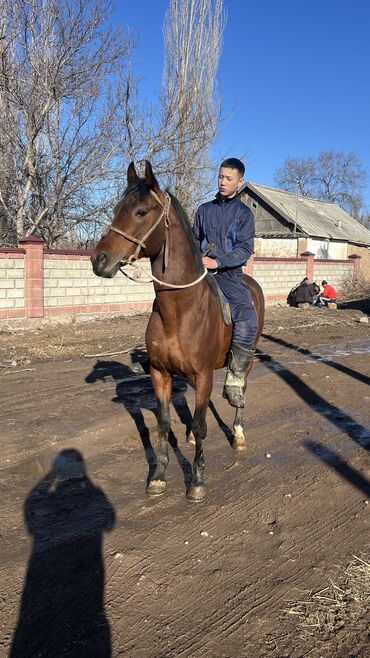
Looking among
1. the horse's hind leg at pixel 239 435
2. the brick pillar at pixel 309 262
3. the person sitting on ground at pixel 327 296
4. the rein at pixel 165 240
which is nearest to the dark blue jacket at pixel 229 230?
the rein at pixel 165 240

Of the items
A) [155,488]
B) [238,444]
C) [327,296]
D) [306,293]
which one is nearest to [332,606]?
[155,488]

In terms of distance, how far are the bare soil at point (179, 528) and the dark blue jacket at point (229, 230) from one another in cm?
196

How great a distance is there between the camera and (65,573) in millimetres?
2902

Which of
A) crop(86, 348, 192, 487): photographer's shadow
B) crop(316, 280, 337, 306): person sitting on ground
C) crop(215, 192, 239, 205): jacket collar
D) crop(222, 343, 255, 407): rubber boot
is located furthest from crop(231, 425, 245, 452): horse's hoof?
crop(316, 280, 337, 306): person sitting on ground

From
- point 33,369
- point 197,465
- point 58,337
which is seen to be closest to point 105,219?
point 58,337

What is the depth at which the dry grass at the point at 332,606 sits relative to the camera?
2480 mm

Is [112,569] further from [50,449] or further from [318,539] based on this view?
[50,449]

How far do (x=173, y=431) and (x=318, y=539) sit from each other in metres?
2.46

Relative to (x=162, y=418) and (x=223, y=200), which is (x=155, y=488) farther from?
(x=223, y=200)

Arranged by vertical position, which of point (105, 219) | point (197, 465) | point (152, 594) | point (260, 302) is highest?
point (105, 219)

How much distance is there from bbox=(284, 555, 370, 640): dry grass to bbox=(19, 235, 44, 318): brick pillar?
11.5 m

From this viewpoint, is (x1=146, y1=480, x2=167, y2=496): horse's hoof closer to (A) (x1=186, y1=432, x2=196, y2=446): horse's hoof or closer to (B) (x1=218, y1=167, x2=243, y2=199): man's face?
(A) (x1=186, y1=432, x2=196, y2=446): horse's hoof

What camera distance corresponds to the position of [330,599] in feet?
8.72

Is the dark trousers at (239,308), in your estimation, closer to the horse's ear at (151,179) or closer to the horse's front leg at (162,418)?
the horse's front leg at (162,418)
